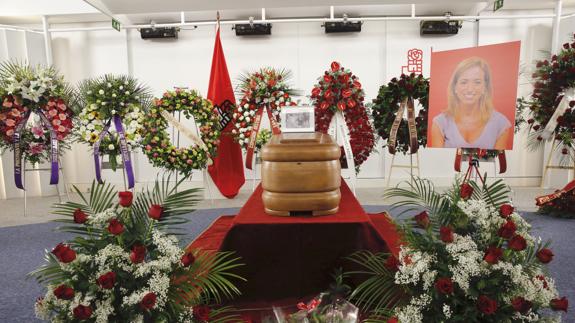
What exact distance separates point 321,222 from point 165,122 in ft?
12.1

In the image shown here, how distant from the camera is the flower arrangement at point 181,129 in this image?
14.9 ft

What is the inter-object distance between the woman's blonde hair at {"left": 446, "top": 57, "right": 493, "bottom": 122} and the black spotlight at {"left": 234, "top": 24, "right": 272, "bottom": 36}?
143 inches

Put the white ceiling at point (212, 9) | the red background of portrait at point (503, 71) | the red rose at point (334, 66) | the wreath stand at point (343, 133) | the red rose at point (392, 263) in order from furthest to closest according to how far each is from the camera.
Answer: the white ceiling at point (212, 9), the wreath stand at point (343, 133), the red rose at point (334, 66), the red background of portrait at point (503, 71), the red rose at point (392, 263)

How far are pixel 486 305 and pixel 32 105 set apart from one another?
483 cm

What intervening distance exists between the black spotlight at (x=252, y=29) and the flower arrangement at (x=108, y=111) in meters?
2.27

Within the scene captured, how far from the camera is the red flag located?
18.0ft

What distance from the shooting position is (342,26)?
5961 mm

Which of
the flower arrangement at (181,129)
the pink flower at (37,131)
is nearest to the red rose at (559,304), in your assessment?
the flower arrangement at (181,129)

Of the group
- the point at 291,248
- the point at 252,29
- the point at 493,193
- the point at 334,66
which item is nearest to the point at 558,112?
the point at 334,66

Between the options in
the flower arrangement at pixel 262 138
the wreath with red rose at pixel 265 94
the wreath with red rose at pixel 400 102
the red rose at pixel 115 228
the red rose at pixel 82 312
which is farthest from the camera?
the flower arrangement at pixel 262 138

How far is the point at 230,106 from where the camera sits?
5.38 metres

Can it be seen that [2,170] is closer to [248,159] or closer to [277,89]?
[248,159]

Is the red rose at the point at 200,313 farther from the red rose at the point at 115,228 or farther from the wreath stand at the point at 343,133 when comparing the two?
the wreath stand at the point at 343,133

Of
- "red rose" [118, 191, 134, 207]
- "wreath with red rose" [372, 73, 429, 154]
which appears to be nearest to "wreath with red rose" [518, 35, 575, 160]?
"wreath with red rose" [372, 73, 429, 154]
